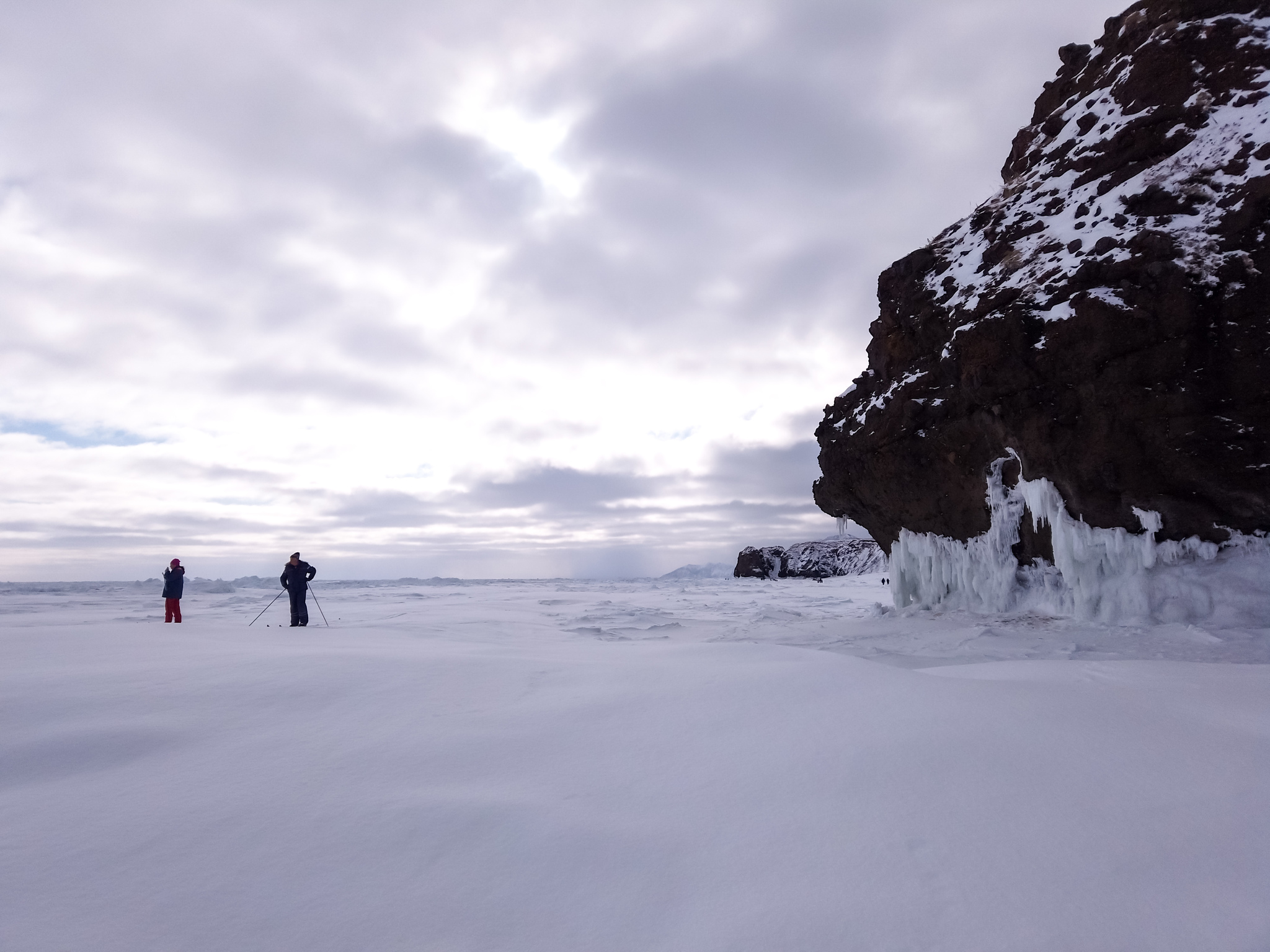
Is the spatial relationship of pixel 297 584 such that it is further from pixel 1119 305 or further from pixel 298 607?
pixel 1119 305

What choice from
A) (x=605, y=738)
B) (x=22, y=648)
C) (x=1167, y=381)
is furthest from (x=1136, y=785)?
(x=22, y=648)

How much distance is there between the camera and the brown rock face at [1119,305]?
327 inches

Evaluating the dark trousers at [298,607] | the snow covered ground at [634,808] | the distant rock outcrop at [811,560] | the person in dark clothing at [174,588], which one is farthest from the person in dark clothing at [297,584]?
the distant rock outcrop at [811,560]

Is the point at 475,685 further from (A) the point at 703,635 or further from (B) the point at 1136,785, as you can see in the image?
(A) the point at 703,635

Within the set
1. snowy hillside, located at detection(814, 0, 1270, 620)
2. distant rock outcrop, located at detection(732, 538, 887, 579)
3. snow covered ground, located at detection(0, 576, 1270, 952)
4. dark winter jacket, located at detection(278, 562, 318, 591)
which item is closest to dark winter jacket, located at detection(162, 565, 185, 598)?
dark winter jacket, located at detection(278, 562, 318, 591)

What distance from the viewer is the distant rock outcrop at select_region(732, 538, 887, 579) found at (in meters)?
46.4

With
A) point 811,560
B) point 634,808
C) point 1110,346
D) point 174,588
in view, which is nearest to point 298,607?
point 174,588

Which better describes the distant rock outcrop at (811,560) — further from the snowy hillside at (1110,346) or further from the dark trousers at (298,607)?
the dark trousers at (298,607)

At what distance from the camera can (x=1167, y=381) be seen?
8.61 m

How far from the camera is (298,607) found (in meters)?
14.1

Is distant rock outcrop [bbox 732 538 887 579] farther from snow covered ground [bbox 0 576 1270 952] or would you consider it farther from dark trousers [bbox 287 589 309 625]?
snow covered ground [bbox 0 576 1270 952]

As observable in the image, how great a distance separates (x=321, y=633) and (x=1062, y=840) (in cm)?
1067

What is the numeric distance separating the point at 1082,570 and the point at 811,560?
39.2 m

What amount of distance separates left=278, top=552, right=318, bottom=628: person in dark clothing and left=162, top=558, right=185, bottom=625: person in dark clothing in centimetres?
210
